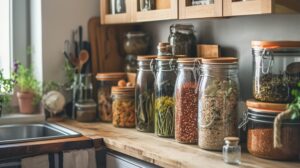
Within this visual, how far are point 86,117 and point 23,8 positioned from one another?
76 centimetres

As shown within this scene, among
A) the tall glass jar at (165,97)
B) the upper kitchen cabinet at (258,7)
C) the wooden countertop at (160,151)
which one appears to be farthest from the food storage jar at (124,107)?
the upper kitchen cabinet at (258,7)

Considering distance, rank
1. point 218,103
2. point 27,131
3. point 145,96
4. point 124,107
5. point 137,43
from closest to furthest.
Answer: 1. point 218,103
2. point 145,96
3. point 124,107
4. point 27,131
5. point 137,43

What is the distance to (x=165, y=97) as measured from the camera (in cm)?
226

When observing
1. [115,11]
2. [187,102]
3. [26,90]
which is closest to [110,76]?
[115,11]

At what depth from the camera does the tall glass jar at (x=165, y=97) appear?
2240 millimetres

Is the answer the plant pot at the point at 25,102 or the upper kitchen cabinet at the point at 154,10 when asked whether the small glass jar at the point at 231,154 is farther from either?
the plant pot at the point at 25,102

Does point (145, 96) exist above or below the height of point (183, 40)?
below

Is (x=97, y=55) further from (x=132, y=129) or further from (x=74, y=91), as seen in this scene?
(x=132, y=129)

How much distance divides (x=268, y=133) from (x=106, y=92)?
3.74 ft

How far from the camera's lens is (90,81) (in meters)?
2.83

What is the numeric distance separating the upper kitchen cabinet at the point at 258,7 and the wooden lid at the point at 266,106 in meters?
0.34

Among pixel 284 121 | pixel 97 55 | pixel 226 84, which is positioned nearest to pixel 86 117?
pixel 97 55

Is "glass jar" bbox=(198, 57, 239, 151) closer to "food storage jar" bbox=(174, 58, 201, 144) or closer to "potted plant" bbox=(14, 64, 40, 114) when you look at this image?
"food storage jar" bbox=(174, 58, 201, 144)

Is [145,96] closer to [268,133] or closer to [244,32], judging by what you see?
[244,32]
